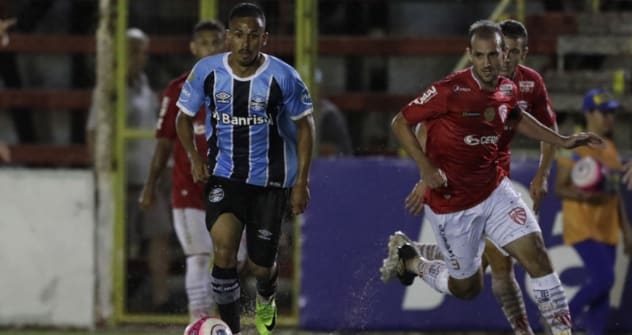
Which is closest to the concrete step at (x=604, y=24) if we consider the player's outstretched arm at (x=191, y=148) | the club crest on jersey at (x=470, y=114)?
the club crest on jersey at (x=470, y=114)

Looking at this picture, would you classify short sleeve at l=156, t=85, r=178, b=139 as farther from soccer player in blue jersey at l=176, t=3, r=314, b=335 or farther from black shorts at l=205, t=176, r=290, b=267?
black shorts at l=205, t=176, r=290, b=267

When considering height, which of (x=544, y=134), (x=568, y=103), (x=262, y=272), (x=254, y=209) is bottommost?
(x=262, y=272)

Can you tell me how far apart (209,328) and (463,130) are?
204 centimetres

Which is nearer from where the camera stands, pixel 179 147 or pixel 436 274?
pixel 436 274

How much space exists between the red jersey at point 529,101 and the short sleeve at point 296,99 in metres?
1.33

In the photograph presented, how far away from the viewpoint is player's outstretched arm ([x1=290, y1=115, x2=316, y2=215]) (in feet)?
35.2

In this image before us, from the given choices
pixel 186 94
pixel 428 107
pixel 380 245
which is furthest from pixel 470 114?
pixel 380 245

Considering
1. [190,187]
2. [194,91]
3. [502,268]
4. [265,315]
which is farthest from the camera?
[190,187]

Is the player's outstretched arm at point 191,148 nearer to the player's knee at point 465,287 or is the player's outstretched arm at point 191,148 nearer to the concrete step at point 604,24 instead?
the player's knee at point 465,287

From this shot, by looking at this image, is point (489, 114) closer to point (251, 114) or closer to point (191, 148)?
point (251, 114)

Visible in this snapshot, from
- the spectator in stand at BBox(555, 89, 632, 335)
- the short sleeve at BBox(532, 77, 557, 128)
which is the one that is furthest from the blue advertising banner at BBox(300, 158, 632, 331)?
the short sleeve at BBox(532, 77, 557, 128)

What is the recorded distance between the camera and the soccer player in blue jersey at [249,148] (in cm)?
1066

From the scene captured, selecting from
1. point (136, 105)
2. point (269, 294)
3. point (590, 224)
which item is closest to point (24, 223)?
point (136, 105)

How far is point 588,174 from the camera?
43.6ft
